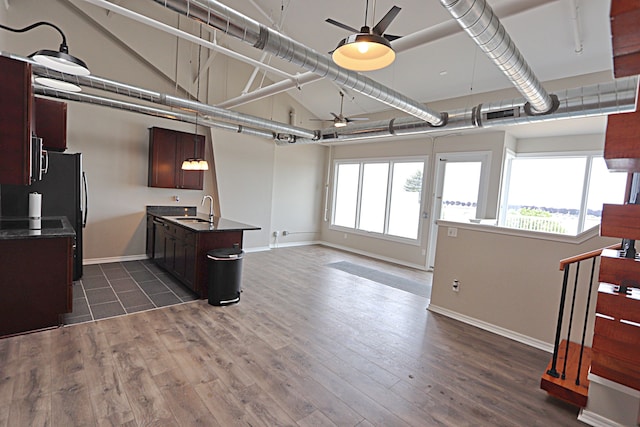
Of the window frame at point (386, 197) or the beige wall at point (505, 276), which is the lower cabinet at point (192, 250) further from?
the window frame at point (386, 197)

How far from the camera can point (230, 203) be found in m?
6.94

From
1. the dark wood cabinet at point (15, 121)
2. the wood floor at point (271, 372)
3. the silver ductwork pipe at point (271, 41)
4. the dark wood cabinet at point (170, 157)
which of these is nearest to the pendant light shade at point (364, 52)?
the silver ductwork pipe at point (271, 41)

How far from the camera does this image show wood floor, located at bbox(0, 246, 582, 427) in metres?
2.09

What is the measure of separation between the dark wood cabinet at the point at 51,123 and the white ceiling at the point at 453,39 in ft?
9.75

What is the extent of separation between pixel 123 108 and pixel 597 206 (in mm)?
8182

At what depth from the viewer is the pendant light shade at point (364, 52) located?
1.81 metres

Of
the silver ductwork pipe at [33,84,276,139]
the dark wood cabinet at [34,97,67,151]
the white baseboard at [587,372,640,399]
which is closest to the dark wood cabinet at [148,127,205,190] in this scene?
the silver ductwork pipe at [33,84,276,139]

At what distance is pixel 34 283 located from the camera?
2.95 metres

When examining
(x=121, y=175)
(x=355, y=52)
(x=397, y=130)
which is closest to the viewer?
(x=355, y=52)

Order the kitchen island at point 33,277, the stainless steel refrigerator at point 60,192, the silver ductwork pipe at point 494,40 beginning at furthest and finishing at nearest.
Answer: the stainless steel refrigerator at point 60,192
the kitchen island at point 33,277
the silver ductwork pipe at point 494,40

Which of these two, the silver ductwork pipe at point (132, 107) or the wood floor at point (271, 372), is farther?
the silver ductwork pipe at point (132, 107)


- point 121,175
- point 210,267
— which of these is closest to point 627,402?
point 210,267

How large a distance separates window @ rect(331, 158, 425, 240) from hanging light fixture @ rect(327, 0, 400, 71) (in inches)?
201

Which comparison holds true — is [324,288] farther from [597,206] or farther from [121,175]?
[597,206]
